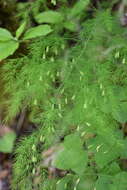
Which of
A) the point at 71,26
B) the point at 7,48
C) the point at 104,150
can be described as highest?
the point at 7,48

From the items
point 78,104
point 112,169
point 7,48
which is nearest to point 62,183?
point 112,169

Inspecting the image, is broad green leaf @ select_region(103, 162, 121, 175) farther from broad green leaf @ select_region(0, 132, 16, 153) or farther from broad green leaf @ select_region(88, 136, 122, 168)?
broad green leaf @ select_region(0, 132, 16, 153)

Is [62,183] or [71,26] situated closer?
[62,183]

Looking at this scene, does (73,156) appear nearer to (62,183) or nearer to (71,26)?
(62,183)

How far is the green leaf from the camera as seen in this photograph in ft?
4.98

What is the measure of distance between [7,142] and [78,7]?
91 cm

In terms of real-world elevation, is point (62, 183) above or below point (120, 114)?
below

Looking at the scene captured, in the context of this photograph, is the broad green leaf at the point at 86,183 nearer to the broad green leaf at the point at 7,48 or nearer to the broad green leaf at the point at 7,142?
the broad green leaf at the point at 7,142

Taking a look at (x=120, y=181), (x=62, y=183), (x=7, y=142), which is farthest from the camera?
(x=7, y=142)

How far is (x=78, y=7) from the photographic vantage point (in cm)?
179

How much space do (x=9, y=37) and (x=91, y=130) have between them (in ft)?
2.06

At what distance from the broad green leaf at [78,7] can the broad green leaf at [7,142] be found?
0.83 m

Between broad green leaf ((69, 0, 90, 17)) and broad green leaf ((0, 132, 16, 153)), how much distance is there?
83 centimetres

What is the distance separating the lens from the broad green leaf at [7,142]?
1.86 metres
